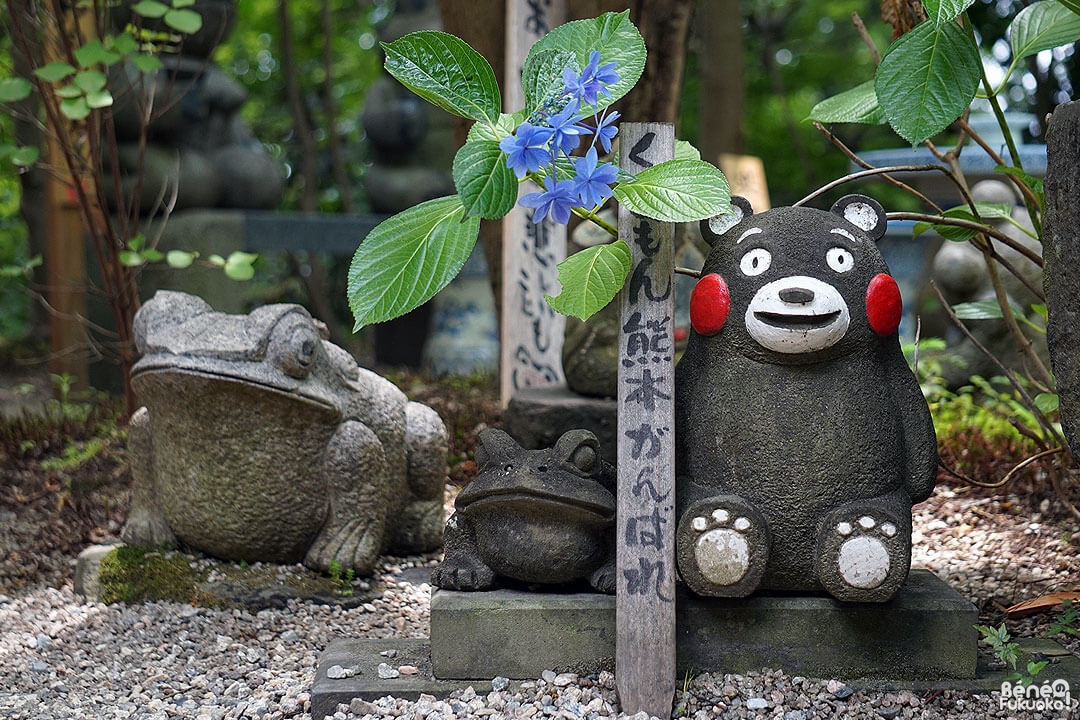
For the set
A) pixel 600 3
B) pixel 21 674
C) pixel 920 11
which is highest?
pixel 600 3

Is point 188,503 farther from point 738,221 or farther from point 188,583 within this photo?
point 738,221

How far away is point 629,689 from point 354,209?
7.62 m

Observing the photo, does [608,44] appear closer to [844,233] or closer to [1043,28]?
[844,233]

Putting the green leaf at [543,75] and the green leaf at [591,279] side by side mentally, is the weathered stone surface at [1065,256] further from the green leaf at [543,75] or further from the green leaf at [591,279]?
the green leaf at [543,75]

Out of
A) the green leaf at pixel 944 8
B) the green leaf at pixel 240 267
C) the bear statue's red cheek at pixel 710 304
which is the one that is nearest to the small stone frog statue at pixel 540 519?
the bear statue's red cheek at pixel 710 304

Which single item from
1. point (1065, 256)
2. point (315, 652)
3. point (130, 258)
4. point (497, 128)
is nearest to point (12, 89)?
point (130, 258)

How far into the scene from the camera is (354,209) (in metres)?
9.25

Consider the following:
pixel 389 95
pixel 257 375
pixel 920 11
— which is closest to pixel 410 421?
pixel 257 375

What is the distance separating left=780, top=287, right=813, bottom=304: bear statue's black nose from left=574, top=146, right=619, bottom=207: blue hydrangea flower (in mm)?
425

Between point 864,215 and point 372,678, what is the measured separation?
143 cm

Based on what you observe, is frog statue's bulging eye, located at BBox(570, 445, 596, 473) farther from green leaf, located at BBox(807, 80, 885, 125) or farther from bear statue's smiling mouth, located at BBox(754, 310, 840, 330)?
green leaf, located at BBox(807, 80, 885, 125)

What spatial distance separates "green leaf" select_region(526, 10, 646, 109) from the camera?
207cm

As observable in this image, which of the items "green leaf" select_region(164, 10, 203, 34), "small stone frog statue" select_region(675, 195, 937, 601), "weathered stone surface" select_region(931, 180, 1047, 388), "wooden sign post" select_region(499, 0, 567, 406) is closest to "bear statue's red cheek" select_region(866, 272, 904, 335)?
"small stone frog statue" select_region(675, 195, 937, 601)

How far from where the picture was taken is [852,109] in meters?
2.50
